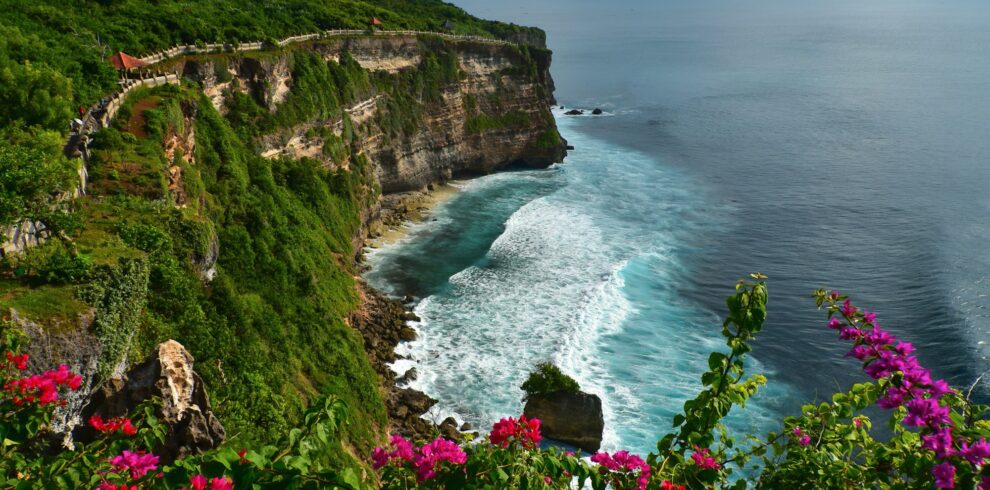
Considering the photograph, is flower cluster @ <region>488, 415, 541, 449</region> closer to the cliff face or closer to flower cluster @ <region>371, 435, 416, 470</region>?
flower cluster @ <region>371, 435, 416, 470</region>

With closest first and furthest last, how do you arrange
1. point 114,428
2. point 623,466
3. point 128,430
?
point 128,430 → point 114,428 → point 623,466

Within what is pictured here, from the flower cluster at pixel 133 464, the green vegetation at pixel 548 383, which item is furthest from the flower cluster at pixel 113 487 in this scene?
the green vegetation at pixel 548 383

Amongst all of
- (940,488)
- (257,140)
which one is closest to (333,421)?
(940,488)

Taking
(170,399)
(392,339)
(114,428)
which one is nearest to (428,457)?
(114,428)

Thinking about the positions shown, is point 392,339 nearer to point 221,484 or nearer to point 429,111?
point 221,484

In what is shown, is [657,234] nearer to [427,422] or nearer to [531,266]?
[531,266]

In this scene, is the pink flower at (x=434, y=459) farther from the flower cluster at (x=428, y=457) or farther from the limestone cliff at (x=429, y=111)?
the limestone cliff at (x=429, y=111)
